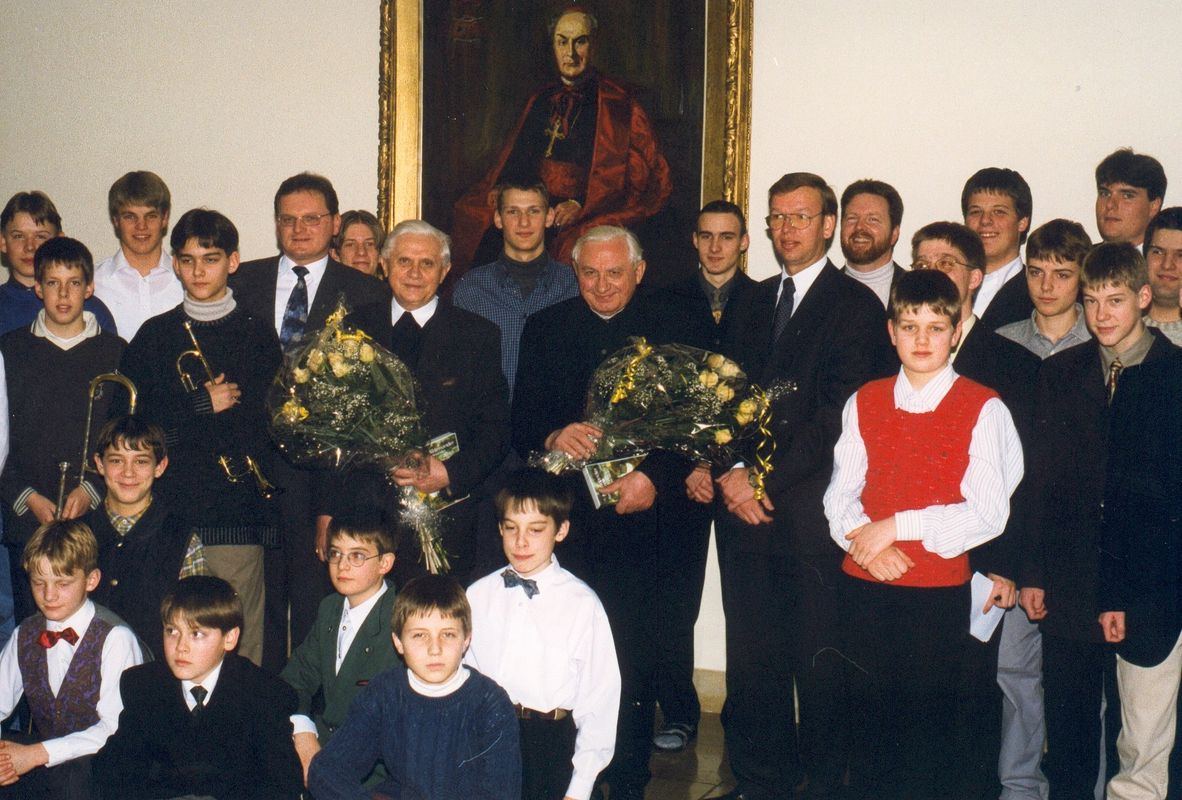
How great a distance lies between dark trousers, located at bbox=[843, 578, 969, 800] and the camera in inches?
127

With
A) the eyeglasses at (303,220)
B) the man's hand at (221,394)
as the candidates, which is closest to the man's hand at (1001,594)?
the man's hand at (221,394)

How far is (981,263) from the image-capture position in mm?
3855

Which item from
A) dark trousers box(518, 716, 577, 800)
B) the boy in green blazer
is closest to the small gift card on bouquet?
the boy in green blazer

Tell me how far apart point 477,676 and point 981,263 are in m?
2.06

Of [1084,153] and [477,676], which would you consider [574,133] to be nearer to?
[1084,153]

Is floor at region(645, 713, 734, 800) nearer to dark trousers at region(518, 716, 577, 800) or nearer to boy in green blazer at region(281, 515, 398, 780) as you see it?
dark trousers at region(518, 716, 577, 800)

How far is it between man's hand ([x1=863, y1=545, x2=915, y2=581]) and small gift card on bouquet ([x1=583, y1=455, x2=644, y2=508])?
94 cm

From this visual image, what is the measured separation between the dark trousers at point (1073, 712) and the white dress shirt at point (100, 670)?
267 cm

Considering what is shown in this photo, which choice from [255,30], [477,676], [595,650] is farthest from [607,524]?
[255,30]

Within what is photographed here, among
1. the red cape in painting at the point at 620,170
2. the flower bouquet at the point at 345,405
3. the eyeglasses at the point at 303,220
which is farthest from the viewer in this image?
the red cape in painting at the point at 620,170

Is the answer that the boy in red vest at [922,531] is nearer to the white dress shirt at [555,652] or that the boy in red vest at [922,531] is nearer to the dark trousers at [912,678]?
the dark trousers at [912,678]

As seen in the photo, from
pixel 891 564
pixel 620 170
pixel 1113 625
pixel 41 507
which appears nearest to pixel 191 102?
pixel 620 170

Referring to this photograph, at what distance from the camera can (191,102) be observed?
238 inches

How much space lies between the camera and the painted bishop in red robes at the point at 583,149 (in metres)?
5.30
